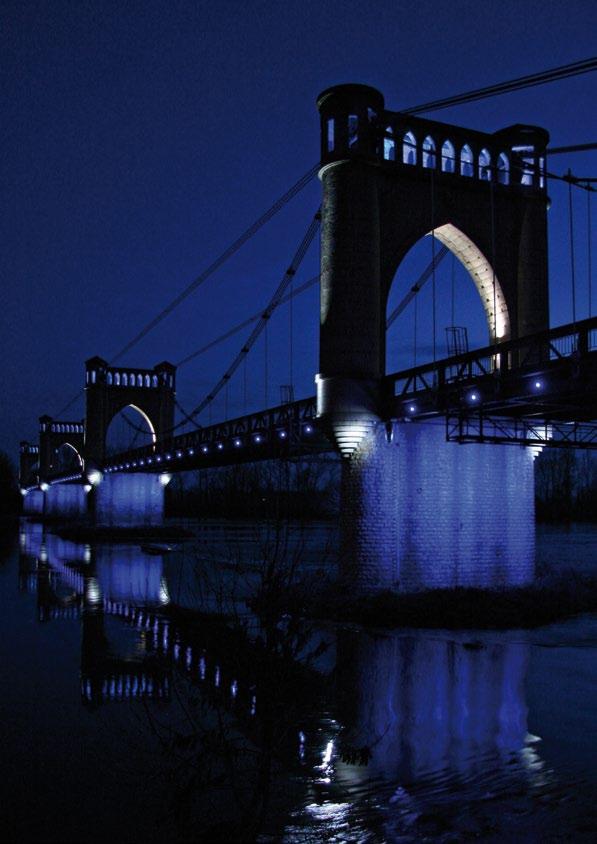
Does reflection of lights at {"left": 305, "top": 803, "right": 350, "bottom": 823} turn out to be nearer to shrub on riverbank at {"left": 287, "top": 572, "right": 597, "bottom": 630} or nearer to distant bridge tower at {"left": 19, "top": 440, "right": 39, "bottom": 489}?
shrub on riverbank at {"left": 287, "top": 572, "right": 597, "bottom": 630}

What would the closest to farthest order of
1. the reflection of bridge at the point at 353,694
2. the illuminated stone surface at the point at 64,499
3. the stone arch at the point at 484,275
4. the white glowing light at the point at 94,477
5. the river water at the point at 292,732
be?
the river water at the point at 292,732, the reflection of bridge at the point at 353,694, the stone arch at the point at 484,275, the white glowing light at the point at 94,477, the illuminated stone surface at the point at 64,499

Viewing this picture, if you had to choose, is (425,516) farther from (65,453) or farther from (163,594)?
(65,453)

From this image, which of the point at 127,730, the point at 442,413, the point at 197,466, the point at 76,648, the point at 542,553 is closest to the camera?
the point at 127,730

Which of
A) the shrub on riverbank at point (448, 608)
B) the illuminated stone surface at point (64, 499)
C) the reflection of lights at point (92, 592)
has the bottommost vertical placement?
the reflection of lights at point (92, 592)

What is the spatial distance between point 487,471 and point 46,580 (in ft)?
58.1

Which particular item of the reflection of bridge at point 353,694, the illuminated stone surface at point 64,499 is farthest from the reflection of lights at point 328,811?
the illuminated stone surface at point 64,499

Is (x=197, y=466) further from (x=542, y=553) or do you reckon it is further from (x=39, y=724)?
(x=39, y=724)

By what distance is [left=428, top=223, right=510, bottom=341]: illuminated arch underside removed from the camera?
26.8 meters

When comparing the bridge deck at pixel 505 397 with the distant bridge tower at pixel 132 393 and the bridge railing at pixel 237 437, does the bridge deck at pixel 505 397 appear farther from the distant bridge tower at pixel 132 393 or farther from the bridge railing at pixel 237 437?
the distant bridge tower at pixel 132 393

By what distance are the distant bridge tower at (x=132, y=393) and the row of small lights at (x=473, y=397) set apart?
224ft

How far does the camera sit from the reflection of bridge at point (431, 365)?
74.2 feet

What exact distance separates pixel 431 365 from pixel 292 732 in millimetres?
12438

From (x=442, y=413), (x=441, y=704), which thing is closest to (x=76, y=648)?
(x=441, y=704)

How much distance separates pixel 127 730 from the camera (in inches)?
469
